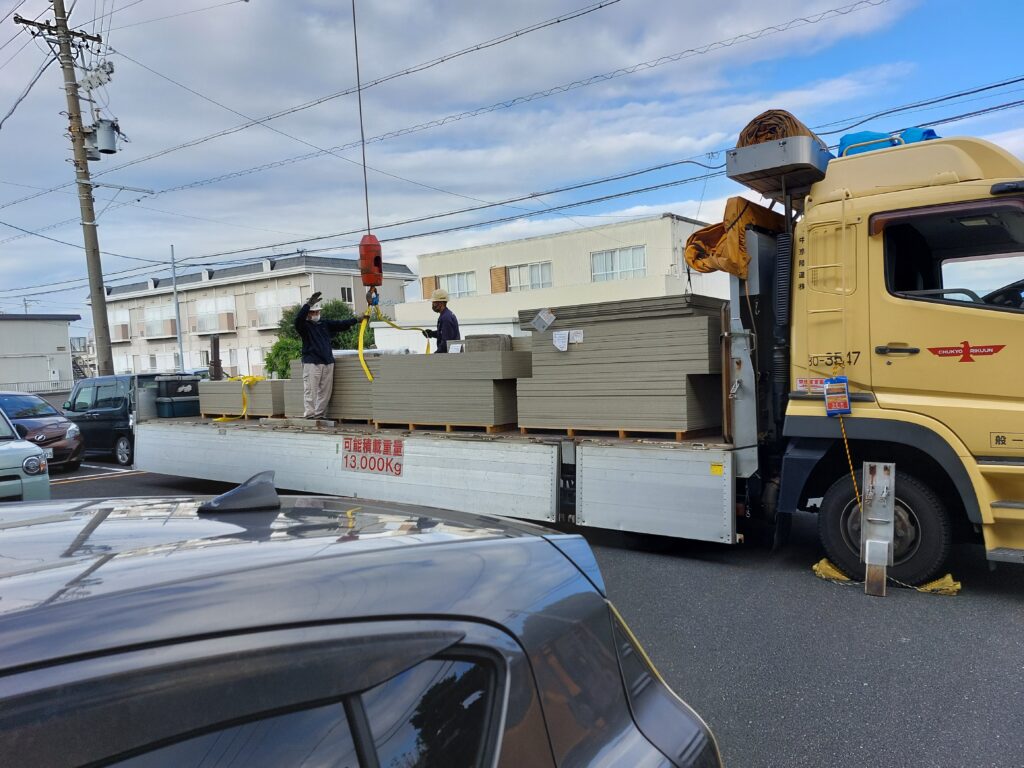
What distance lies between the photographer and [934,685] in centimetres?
384

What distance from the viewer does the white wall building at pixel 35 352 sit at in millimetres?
45625

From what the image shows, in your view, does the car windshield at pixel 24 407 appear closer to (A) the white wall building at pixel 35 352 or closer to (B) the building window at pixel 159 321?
(A) the white wall building at pixel 35 352

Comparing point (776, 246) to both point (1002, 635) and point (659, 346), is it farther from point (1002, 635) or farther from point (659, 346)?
point (1002, 635)

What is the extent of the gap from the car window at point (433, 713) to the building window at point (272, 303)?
48362 mm

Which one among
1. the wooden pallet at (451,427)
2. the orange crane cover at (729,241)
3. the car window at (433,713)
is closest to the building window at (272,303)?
the wooden pallet at (451,427)

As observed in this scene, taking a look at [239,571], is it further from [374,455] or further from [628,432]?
[374,455]

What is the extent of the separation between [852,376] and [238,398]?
26.0 feet

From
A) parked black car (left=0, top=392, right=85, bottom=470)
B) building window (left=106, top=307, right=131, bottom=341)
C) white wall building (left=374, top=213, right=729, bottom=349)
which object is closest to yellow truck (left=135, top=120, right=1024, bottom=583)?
parked black car (left=0, top=392, right=85, bottom=470)

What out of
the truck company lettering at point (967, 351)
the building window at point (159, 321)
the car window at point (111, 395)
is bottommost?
the car window at point (111, 395)

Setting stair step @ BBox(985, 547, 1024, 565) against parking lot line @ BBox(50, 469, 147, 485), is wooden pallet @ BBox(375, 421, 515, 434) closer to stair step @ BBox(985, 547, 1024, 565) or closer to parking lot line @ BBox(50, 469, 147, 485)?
stair step @ BBox(985, 547, 1024, 565)

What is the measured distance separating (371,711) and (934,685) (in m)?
3.83

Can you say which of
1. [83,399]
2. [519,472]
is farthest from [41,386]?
[519,472]

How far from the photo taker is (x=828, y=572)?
5.68m


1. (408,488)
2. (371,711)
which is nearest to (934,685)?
(371,711)
